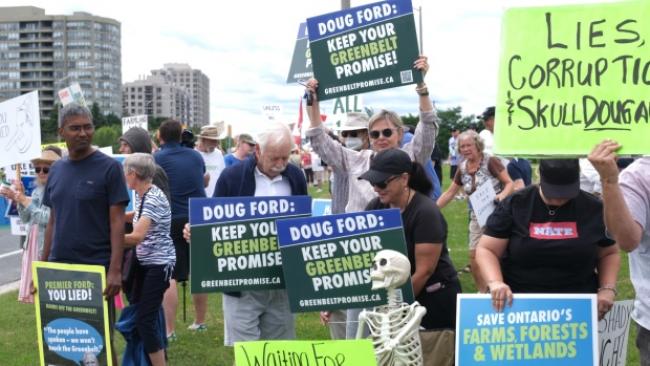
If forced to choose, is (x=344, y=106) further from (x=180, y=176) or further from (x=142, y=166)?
(x=142, y=166)

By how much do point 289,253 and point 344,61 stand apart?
6.21 ft

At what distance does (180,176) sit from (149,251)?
191 cm

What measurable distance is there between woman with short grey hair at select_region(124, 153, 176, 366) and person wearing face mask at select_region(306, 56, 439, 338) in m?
1.45

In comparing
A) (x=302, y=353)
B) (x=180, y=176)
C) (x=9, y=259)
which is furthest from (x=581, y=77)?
(x=9, y=259)

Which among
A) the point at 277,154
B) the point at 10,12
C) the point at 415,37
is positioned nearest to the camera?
the point at 277,154

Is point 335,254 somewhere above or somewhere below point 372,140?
below

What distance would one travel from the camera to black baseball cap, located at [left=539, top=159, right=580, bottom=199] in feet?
14.1

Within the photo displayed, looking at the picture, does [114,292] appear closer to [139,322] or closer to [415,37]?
[139,322]

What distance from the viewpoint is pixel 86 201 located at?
5.84 metres

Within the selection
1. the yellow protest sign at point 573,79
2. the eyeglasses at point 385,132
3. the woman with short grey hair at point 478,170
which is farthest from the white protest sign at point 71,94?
the yellow protest sign at point 573,79

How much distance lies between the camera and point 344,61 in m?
6.27

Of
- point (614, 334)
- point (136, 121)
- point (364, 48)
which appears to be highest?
point (136, 121)

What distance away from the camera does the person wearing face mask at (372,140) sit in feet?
20.1

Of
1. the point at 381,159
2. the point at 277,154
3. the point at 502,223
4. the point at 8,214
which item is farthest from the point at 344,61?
the point at 8,214
